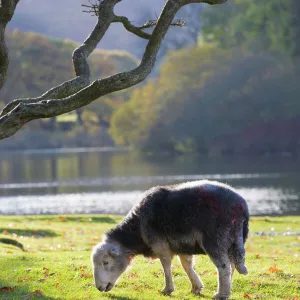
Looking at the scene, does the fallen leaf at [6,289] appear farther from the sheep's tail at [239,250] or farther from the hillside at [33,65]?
the hillside at [33,65]

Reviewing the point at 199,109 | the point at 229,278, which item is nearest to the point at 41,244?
the point at 229,278

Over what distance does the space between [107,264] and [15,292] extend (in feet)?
6.66

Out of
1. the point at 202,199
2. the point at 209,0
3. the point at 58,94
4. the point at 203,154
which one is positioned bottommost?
the point at 203,154

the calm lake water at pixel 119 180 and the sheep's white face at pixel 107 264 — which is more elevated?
the sheep's white face at pixel 107 264

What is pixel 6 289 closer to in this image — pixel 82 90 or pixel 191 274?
pixel 191 274

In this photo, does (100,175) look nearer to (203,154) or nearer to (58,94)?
(203,154)

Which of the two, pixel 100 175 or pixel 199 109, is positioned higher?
pixel 199 109

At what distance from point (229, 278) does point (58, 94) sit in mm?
5863

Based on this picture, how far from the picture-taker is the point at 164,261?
12.9 meters

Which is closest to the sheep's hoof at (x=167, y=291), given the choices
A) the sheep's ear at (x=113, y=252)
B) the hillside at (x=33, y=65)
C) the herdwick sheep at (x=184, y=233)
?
the herdwick sheep at (x=184, y=233)

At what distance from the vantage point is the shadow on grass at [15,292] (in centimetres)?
1284

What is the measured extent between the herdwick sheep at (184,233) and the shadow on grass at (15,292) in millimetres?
1330

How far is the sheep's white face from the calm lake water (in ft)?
98.3

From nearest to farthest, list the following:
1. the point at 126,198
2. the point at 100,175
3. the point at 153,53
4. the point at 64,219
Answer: the point at 153,53 → the point at 64,219 → the point at 126,198 → the point at 100,175
